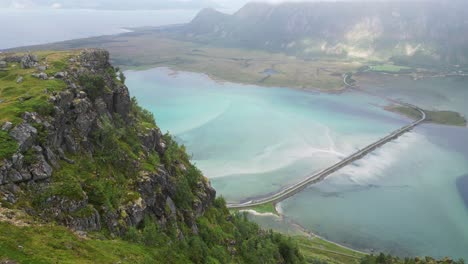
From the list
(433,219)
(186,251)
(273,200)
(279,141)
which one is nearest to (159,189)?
(186,251)

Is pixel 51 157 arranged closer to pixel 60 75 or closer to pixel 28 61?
pixel 60 75

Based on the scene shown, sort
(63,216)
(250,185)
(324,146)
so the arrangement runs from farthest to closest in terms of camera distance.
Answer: (324,146), (250,185), (63,216)

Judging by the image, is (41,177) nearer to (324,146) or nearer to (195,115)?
(324,146)

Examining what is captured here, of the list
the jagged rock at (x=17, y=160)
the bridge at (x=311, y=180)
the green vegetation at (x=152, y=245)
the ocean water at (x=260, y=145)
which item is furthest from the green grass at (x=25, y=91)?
the ocean water at (x=260, y=145)

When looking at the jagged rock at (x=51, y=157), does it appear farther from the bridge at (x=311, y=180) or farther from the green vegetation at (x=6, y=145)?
the bridge at (x=311, y=180)

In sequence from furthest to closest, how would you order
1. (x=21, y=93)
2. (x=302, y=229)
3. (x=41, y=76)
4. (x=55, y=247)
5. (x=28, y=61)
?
(x=302, y=229) → (x=28, y=61) → (x=41, y=76) → (x=21, y=93) → (x=55, y=247)

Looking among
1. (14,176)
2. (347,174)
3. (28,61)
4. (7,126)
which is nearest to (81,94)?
(28,61)
